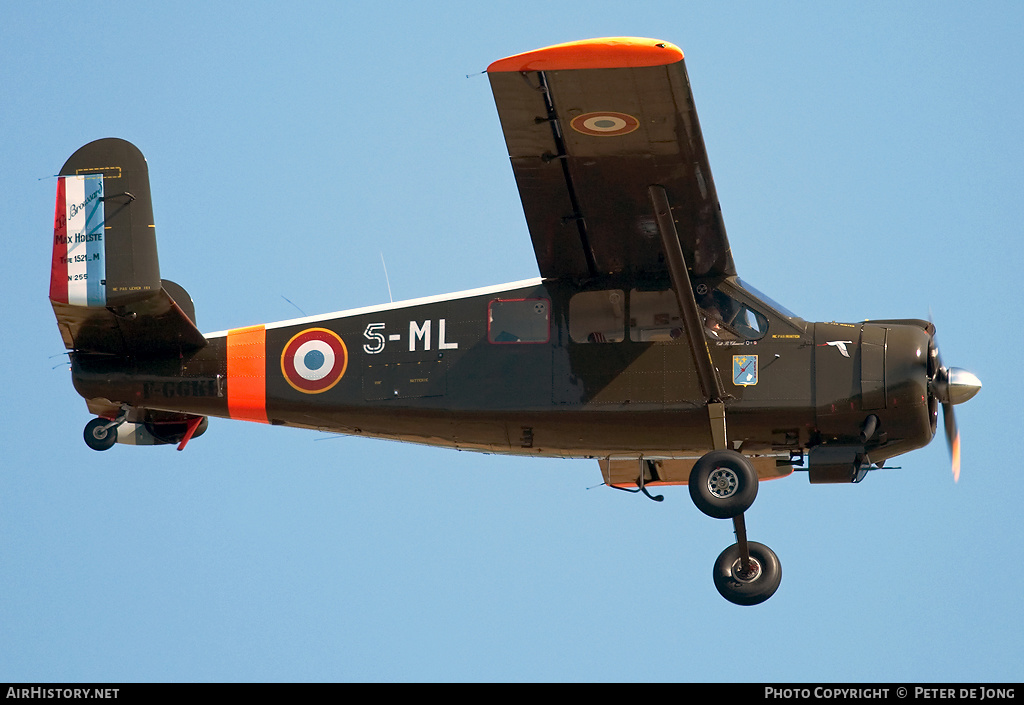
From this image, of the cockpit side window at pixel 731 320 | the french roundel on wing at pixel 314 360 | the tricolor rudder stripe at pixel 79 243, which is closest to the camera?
the cockpit side window at pixel 731 320

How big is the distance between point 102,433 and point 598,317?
504cm

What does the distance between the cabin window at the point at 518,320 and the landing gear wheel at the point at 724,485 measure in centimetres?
199

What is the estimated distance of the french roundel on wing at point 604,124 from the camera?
13.8 m

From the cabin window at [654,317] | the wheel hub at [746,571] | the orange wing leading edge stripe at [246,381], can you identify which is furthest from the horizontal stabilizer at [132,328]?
the wheel hub at [746,571]

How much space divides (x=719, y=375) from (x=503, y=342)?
2.09 m

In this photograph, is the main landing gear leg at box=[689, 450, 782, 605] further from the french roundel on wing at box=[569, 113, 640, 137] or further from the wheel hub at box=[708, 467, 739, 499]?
the french roundel on wing at box=[569, 113, 640, 137]

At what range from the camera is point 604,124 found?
549 inches

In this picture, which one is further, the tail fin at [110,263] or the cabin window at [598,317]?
the tail fin at [110,263]

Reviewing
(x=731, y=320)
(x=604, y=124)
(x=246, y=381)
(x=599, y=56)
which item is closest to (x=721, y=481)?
(x=731, y=320)

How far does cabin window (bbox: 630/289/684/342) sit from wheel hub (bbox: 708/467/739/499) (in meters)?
1.33

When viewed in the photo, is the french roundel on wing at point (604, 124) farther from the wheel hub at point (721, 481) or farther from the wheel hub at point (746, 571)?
the wheel hub at point (746, 571)

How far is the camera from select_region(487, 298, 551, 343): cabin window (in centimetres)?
1542
